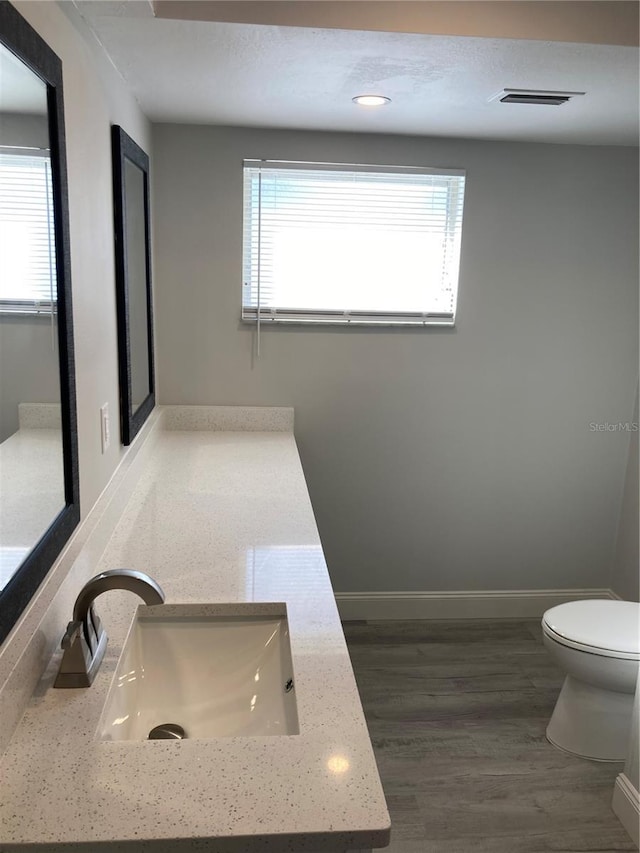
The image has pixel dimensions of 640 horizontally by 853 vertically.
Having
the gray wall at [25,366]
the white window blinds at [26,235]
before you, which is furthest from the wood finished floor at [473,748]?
the white window blinds at [26,235]

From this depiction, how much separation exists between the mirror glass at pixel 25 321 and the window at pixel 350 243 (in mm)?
1680

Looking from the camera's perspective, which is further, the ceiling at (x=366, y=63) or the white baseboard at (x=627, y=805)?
the white baseboard at (x=627, y=805)

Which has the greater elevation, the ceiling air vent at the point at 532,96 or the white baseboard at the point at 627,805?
the ceiling air vent at the point at 532,96

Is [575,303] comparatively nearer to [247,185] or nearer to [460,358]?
[460,358]

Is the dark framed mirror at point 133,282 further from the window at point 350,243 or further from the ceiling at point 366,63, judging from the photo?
the window at point 350,243

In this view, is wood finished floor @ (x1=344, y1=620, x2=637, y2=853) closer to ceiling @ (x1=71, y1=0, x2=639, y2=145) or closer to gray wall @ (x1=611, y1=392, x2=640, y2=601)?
gray wall @ (x1=611, y1=392, x2=640, y2=601)

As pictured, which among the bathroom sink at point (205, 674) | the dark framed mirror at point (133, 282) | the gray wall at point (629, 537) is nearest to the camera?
the bathroom sink at point (205, 674)

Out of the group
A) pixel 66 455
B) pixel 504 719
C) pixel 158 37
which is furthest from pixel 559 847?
pixel 158 37

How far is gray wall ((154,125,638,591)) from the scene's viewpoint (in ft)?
9.61

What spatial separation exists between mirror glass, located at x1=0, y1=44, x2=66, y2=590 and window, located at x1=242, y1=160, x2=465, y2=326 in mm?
1680

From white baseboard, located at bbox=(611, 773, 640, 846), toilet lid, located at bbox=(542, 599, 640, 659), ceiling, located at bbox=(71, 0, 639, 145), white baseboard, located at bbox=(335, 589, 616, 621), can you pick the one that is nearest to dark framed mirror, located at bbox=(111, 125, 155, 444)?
ceiling, located at bbox=(71, 0, 639, 145)

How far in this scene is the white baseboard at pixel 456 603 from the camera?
332 cm

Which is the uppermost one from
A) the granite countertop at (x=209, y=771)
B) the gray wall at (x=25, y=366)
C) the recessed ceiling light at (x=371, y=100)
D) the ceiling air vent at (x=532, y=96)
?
the recessed ceiling light at (x=371, y=100)

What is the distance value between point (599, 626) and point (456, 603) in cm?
101
